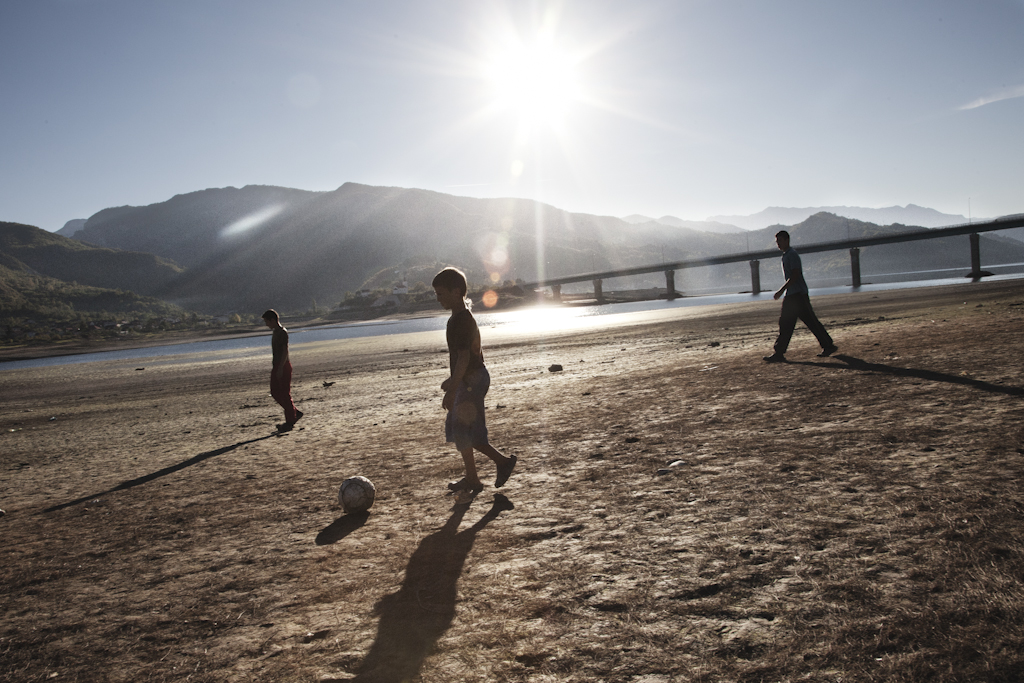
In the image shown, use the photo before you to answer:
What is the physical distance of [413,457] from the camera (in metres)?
6.00

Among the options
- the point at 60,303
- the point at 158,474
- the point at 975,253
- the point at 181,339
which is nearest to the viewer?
the point at 158,474

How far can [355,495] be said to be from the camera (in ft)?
14.2

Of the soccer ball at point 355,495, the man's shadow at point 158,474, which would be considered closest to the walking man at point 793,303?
the soccer ball at point 355,495

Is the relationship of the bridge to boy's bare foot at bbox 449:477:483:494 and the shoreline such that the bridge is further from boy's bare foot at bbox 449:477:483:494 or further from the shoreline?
boy's bare foot at bbox 449:477:483:494

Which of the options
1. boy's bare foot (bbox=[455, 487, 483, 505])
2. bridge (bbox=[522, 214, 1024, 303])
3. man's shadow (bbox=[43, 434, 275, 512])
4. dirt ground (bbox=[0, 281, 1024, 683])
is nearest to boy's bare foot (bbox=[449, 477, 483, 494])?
boy's bare foot (bbox=[455, 487, 483, 505])

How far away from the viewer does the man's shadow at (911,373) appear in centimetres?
564

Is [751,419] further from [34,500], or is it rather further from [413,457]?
[34,500]

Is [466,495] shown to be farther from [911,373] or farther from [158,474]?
[911,373]

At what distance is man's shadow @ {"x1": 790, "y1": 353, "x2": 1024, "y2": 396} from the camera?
564cm

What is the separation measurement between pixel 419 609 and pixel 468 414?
1912 millimetres

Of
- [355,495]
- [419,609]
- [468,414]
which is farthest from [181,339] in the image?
[419,609]

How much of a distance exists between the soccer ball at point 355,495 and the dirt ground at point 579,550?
0.31ft

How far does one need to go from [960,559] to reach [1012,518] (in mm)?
678

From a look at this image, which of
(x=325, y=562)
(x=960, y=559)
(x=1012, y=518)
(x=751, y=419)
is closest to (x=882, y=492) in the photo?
(x=1012, y=518)
